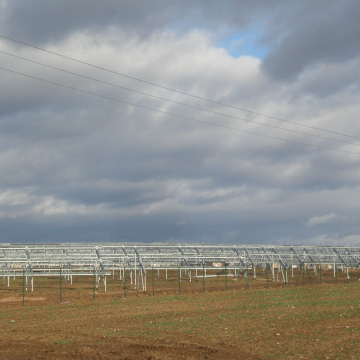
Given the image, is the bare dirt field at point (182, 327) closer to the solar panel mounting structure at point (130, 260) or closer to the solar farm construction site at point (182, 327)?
the solar farm construction site at point (182, 327)

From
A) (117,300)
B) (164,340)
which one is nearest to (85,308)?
(117,300)

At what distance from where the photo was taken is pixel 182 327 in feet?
58.7

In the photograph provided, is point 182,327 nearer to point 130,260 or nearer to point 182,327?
point 182,327

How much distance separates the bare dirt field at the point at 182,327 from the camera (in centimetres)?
1345

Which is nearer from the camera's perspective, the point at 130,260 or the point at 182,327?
the point at 182,327

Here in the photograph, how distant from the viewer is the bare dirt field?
44.1 feet

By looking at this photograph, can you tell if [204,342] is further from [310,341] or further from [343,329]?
[343,329]

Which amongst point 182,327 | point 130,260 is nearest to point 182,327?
point 182,327

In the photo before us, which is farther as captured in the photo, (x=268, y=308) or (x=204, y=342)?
(x=268, y=308)

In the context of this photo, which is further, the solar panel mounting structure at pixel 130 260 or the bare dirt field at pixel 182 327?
the solar panel mounting structure at pixel 130 260

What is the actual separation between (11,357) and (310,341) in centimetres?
818

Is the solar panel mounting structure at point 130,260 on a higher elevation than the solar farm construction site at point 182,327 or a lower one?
higher

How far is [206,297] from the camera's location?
2938 centimetres

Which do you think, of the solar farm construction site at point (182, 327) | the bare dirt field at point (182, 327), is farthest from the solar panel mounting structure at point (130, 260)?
the solar farm construction site at point (182, 327)
